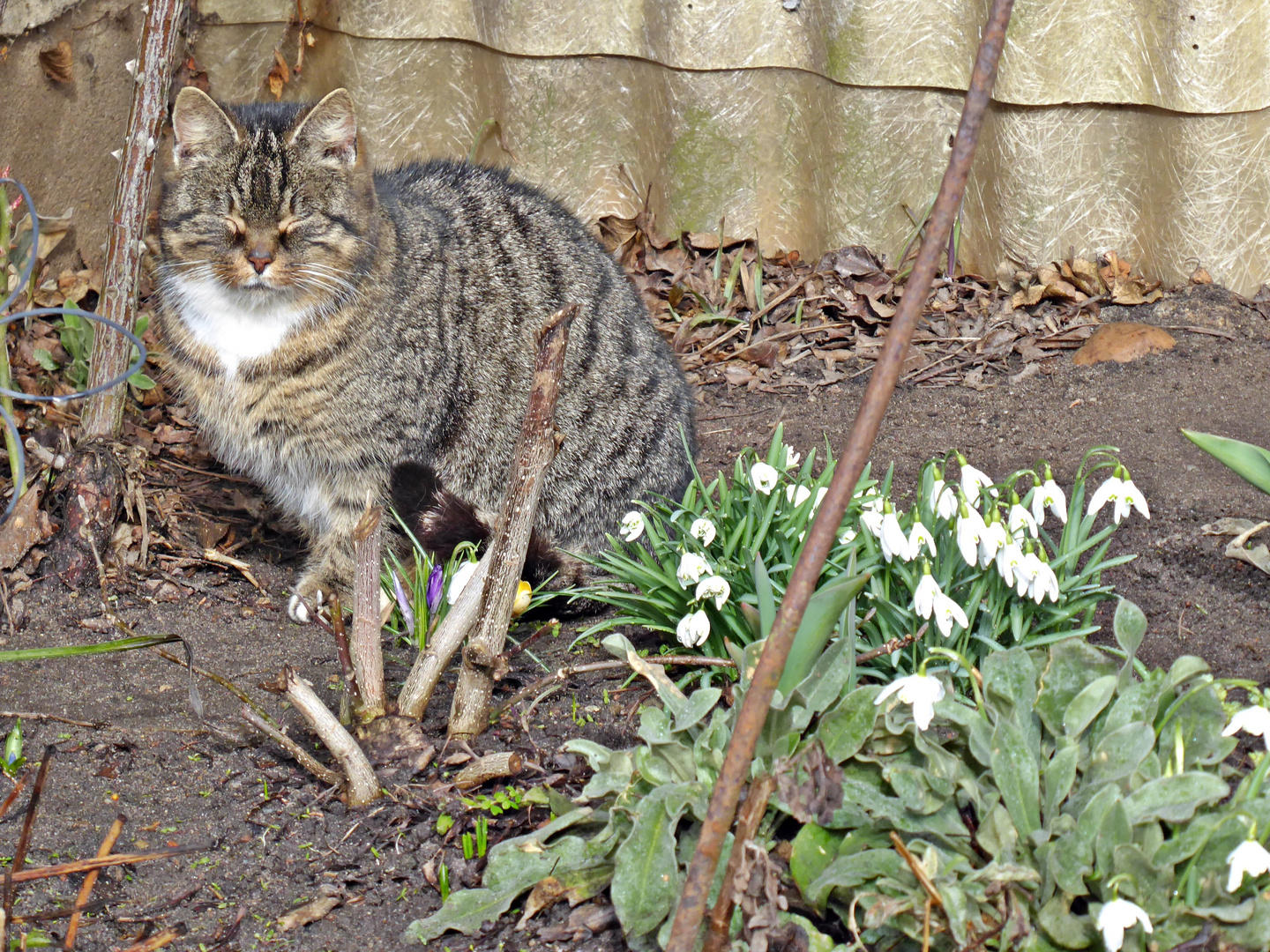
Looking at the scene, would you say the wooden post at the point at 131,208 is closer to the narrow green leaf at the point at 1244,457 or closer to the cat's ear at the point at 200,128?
the cat's ear at the point at 200,128

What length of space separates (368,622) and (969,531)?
129 cm

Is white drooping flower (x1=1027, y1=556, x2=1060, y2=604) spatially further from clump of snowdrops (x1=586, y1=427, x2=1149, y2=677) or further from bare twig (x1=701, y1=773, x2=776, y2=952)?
bare twig (x1=701, y1=773, x2=776, y2=952)

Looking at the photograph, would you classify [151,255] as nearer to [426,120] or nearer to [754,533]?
[426,120]

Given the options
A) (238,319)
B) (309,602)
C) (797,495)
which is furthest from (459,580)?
(238,319)

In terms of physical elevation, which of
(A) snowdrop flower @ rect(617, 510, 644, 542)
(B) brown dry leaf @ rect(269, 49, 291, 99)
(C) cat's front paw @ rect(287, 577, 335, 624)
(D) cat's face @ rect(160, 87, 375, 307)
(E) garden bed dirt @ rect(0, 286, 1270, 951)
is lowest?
(C) cat's front paw @ rect(287, 577, 335, 624)

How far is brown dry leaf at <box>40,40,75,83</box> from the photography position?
13.4 feet

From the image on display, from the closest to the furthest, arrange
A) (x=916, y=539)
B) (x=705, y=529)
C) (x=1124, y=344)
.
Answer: (x=916, y=539) → (x=705, y=529) → (x=1124, y=344)

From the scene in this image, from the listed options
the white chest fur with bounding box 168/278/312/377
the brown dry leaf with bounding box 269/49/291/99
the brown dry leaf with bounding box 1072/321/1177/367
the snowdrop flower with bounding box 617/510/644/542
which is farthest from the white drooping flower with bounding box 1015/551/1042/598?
the brown dry leaf with bounding box 269/49/291/99

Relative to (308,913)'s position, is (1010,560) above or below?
above

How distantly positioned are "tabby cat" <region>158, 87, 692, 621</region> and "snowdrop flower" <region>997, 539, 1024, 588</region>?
5.26 ft

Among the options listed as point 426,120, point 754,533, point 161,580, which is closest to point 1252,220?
point 754,533

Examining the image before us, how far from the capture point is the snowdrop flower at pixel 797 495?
293 centimetres

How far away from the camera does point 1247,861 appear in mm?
1661

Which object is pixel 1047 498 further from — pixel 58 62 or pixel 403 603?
pixel 58 62
